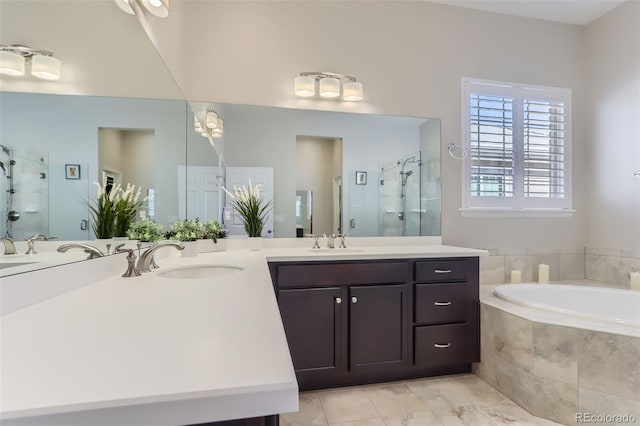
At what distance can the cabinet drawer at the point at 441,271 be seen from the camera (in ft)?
7.05

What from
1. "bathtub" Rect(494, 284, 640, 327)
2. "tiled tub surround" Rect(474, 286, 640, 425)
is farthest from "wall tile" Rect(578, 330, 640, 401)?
"bathtub" Rect(494, 284, 640, 327)

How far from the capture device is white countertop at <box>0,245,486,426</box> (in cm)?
36

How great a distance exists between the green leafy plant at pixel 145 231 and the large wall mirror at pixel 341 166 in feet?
3.01

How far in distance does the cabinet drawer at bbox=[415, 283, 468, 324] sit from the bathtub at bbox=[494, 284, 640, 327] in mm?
326

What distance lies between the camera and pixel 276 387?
40 centimetres

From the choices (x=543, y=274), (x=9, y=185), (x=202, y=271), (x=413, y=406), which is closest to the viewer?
(x=9, y=185)

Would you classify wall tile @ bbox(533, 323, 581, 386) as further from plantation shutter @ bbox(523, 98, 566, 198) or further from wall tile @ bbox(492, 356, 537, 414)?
plantation shutter @ bbox(523, 98, 566, 198)

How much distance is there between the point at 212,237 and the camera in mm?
2244

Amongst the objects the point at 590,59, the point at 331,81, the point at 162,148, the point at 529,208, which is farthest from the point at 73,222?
the point at 590,59


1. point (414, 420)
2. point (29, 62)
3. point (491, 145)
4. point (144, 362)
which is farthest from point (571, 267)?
point (29, 62)

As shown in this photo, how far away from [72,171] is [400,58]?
8.53ft

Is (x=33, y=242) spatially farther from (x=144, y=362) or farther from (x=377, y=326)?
(x=377, y=326)

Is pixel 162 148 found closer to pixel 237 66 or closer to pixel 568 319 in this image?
pixel 237 66

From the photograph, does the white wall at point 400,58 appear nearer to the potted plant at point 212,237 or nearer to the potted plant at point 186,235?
the potted plant at point 212,237
